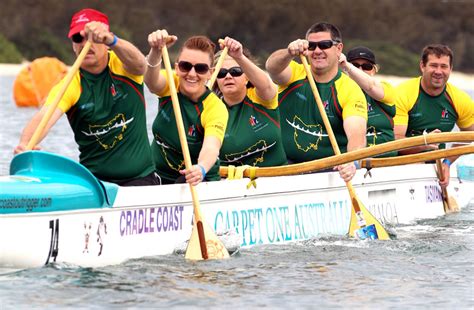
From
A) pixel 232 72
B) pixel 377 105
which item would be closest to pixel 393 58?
pixel 377 105

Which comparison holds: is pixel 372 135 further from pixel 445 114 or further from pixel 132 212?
pixel 132 212

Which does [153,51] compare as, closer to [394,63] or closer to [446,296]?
[446,296]

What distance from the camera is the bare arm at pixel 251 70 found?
9.81 m

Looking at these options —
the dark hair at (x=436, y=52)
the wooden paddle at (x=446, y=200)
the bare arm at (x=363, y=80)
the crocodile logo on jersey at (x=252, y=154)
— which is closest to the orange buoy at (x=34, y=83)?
the wooden paddle at (x=446, y=200)

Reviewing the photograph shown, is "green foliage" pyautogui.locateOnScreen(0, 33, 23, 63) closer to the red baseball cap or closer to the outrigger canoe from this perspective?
the outrigger canoe

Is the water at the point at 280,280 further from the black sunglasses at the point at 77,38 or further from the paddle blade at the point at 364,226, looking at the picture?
the black sunglasses at the point at 77,38

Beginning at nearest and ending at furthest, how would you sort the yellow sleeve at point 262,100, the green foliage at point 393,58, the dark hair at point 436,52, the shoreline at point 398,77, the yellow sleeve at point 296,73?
the yellow sleeve at point 262,100 → the yellow sleeve at point 296,73 → the dark hair at point 436,52 → the shoreline at point 398,77 → the green foliage at point 393,58

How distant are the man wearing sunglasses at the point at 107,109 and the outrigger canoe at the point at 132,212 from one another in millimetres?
470

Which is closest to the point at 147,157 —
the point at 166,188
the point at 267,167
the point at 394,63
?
the point at 166,188

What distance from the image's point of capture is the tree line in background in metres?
62.8

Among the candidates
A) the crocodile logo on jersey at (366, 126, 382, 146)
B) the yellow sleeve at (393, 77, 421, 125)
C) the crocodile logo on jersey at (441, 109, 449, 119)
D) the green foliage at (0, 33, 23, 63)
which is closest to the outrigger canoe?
the crocodile logo on jersey at (366, 126, 382, 146)

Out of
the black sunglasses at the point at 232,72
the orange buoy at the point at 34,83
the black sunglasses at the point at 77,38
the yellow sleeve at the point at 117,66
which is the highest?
the orange buoy at the point at 34,83

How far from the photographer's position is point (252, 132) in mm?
10633

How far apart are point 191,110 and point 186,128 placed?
189 millimetres
